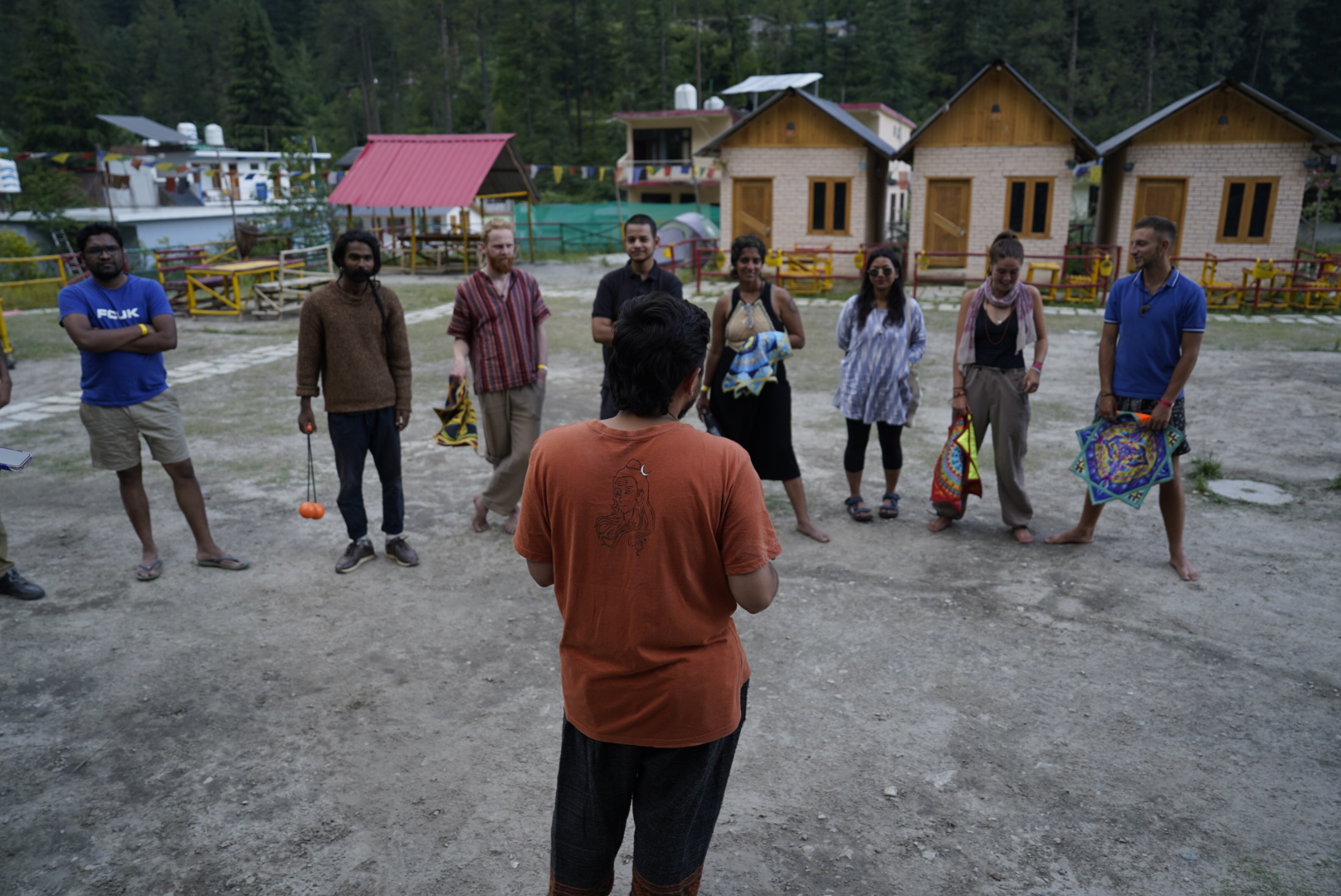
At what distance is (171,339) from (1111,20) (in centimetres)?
4903

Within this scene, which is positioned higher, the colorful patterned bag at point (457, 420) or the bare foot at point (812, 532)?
the colorful patterned bag at point (457, 420)

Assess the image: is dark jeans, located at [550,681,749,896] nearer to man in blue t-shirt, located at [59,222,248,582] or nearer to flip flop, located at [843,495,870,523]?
man in blue t-shirt, located at [59,222,248,582]

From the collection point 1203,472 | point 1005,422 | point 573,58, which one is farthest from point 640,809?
point 573,58

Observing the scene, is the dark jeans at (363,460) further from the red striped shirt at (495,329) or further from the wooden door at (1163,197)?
the wooden door at (1163,197)

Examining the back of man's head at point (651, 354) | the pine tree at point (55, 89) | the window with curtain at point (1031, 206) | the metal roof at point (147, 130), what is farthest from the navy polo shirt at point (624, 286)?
the pine tree at point (55, 89)

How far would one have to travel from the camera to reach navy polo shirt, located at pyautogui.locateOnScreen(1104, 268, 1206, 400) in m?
4.44

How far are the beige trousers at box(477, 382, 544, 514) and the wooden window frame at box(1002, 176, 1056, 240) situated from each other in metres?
15.5

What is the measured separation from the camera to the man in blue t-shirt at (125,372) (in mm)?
4359

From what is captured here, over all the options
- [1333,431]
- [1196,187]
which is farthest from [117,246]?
[1196,187]

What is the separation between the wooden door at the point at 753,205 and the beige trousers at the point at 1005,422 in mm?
15533

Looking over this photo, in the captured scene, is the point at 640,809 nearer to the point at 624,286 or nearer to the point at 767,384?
the point at 767,384

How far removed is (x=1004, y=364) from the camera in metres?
5.11

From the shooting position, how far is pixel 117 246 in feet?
14.5

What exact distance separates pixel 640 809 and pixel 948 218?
18.7 m
